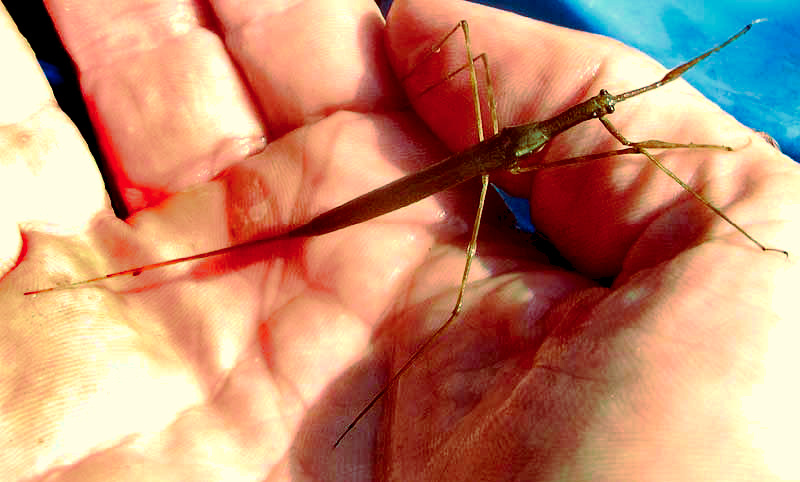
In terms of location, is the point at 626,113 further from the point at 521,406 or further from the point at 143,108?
the point at 143,108

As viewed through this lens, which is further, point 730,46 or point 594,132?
point 730,46

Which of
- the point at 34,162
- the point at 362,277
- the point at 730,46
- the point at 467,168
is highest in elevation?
the point at 34,162

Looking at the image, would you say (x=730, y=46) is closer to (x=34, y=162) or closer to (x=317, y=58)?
(x=317, y=58)

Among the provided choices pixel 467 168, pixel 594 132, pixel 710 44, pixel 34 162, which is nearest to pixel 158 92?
pixel 34 162

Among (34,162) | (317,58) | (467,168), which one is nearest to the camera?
(467,168)

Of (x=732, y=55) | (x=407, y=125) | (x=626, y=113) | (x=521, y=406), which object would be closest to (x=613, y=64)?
(x=626, y=113)

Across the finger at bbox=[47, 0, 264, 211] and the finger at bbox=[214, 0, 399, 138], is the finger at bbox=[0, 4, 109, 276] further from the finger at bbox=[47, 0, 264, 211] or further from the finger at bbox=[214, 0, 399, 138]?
the finger at bbox=[214, 0, 399, 138]
